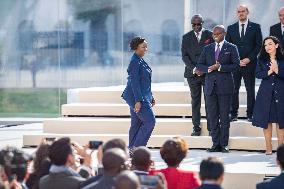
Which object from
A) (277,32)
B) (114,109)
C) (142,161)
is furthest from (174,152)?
(114,109)

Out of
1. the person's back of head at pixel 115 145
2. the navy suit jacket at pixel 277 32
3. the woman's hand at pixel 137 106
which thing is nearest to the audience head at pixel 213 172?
the person's back of head at pixel 115 145

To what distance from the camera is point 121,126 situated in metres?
11.0

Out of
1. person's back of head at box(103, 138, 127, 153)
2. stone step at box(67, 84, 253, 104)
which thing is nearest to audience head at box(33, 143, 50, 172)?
person's back of head at box(103, 138, 127, 153)

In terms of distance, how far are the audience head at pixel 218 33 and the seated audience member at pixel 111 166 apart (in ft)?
14.8

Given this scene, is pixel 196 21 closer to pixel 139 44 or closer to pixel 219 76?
pixel 219 76

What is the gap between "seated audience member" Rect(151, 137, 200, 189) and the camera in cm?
560

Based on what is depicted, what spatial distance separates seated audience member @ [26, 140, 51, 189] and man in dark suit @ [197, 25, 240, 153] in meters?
3.77

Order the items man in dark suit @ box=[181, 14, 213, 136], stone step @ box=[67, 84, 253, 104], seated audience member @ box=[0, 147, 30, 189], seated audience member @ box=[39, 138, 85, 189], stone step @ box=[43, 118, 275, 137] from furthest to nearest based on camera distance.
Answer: stone step @ box=[67, 84, 253, 104] → stone step @ box=[43, 118, 275, 137] → man in dark suit @ box=[181, 14, 213, 136] → seated audience member @ box=[39, 138, 85, 189] → seated audience member @ box=[0, 147, 30, 189]

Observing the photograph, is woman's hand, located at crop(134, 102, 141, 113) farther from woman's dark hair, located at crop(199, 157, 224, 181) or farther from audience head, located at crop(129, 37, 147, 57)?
woman's dark hair, located at crop(199, 157, 224, 181)

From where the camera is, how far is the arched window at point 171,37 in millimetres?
16391

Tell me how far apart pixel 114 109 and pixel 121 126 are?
2.17ft

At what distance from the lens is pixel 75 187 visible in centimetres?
550

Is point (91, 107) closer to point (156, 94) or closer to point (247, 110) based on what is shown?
point (156, 94)

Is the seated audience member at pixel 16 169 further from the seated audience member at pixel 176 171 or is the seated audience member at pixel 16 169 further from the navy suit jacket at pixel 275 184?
the navy suit jacket at pixel 275 184
